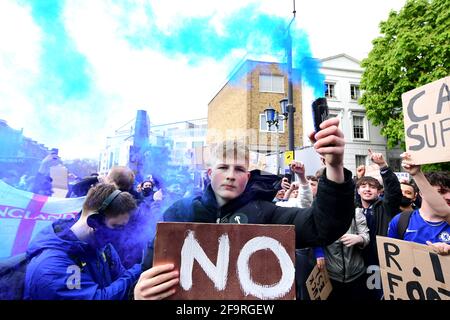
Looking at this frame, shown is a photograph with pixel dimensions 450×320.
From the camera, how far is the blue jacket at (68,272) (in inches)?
55.2

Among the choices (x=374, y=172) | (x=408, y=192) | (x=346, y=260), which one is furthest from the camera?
(x=374, y=172)

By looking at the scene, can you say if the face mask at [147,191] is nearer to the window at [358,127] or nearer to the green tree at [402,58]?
the green tree at [402,58]

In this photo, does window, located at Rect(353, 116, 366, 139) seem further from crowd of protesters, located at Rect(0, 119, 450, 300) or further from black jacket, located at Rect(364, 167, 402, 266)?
crowd of protesters, located at Rect(0, 119, 450, 300)

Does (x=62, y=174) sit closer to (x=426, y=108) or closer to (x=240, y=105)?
(x=240, y=105)

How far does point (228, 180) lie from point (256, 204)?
0.68 ft

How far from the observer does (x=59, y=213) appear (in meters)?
2.19

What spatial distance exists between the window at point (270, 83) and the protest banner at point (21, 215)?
2.09 metres

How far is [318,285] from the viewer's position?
2.38m

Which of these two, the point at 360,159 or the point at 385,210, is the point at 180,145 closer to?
the point at 385,210

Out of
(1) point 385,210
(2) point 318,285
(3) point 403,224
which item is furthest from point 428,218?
(2) point 318,285

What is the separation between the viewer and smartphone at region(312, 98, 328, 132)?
4.08ft

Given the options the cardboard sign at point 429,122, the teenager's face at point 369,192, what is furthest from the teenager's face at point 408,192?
the cardboard sign at point 429,122

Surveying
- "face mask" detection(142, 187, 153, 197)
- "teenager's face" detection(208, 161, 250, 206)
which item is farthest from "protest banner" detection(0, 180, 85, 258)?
"teenager's face" detection(208, 161, 250, 206)

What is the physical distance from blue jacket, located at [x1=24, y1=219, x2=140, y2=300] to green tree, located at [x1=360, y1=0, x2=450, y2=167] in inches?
565
